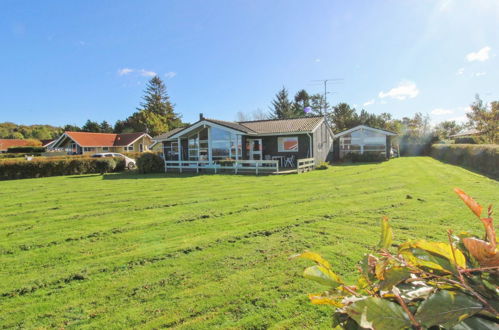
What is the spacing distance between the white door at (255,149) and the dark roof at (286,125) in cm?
80

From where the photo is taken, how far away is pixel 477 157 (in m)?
16.8

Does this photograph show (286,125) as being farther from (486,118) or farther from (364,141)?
(486,118)

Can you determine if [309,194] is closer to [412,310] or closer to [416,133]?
[412,310]

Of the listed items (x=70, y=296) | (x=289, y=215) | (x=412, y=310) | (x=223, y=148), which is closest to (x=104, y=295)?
(x=70, y=296)

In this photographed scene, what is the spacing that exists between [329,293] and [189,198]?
875 cm

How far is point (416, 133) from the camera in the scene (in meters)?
35.1

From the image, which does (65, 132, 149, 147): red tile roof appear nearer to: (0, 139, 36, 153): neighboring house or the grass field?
(0, 139, 36, 153): neighboring house

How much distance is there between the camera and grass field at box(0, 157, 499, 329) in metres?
3.10

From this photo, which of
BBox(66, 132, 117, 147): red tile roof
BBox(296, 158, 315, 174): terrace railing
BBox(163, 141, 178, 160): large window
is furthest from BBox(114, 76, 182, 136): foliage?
BBox(296, 158, 315, 174): terrace railing

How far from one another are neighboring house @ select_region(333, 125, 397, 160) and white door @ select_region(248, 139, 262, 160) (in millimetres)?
8919

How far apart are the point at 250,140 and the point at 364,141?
10861mm

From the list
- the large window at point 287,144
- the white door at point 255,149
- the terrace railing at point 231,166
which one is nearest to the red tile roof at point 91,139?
the terrace railing at point 231,166

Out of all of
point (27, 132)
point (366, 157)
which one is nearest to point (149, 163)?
point (366, 157)

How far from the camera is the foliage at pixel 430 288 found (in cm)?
74
